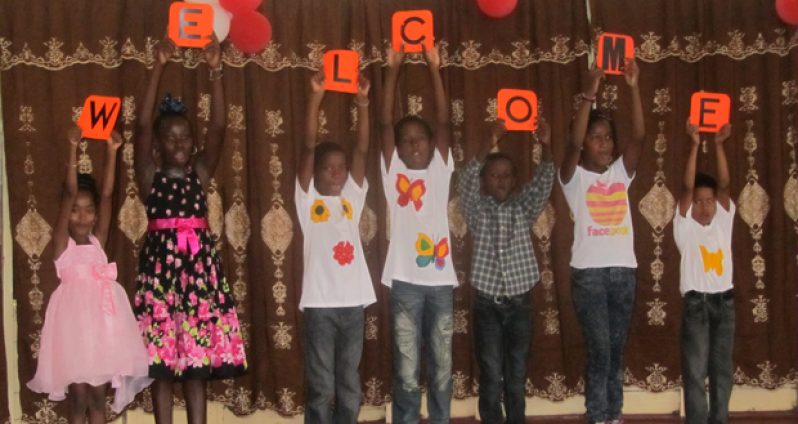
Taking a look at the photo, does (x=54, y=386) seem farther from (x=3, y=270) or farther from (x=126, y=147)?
(x=126, y=147)

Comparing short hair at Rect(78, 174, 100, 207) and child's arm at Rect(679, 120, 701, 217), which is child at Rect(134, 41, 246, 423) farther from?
child's arm at Rect(679, 120, 701, 217)

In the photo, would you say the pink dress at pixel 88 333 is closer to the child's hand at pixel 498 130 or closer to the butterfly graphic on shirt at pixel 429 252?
the butterfly graphic on shirt at pixel 429 252

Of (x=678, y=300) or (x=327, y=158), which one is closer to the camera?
(x=327, y=158)

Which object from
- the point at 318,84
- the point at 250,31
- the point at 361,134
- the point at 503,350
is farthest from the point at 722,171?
the point at 250,31

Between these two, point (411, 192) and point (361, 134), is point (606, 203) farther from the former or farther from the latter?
point (361, 134)

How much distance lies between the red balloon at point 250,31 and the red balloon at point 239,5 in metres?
0.03

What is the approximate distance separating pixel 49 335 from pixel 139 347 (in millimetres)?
374

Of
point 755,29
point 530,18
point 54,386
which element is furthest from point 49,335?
point 755,29

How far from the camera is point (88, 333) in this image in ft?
10.7

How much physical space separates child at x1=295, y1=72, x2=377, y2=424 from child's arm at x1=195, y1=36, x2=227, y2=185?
1.22 feet

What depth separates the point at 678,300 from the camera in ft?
13.5

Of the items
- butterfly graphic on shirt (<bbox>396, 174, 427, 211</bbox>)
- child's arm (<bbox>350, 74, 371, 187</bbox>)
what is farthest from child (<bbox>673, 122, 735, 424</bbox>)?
child's arm (<bbox>350, 74, 371, 187</bbox>)

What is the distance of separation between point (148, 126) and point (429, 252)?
1.32 metres

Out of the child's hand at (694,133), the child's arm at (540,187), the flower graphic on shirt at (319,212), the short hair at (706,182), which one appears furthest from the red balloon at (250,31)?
the short hair at (706,182)
